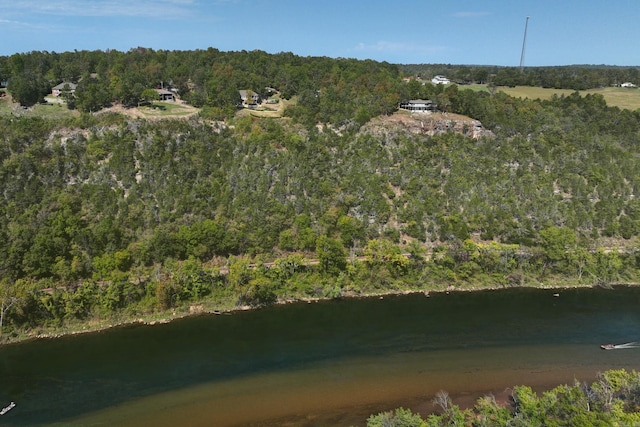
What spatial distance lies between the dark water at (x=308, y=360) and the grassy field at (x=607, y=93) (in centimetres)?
6024

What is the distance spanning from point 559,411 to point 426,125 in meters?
49.2

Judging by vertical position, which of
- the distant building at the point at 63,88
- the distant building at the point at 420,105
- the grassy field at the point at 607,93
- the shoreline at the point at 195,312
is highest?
the grassy field at the point at 607,93

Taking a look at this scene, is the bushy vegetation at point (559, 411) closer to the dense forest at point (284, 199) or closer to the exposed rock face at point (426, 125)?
the dense forest at point (284, 199)

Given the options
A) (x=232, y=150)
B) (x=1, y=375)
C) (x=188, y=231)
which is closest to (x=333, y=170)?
(x=232, y=150)

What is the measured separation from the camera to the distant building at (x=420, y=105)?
7088 cm

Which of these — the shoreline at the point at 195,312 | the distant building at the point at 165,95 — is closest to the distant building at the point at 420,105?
the shoreline at the point at 195,312

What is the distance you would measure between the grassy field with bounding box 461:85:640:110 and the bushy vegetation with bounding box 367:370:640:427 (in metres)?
76.3

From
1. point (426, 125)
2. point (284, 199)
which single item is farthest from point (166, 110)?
point (426, 125)

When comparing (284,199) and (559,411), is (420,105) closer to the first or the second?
(284,199)

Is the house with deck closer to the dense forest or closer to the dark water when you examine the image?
the dense forest

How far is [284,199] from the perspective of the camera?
5303cm

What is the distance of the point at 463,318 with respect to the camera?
41.5m

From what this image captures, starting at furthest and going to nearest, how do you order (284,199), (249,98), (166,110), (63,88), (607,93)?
(607,93), (249,98), (166,110), (63,88), (284,199)

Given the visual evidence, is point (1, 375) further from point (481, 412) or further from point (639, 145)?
point (639, 145)
